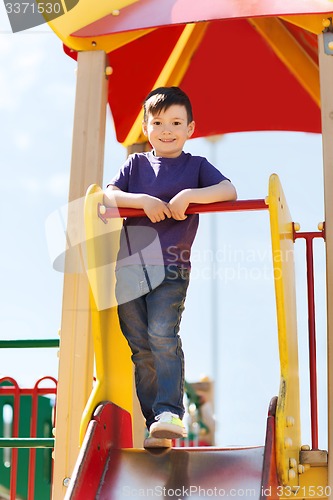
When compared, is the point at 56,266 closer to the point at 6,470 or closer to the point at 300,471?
the point at 300,471

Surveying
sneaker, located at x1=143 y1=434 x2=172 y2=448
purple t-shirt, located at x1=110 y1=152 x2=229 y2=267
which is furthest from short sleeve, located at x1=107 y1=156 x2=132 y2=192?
sneaker, located at x1=143 y1=434 x2=172 y2=448

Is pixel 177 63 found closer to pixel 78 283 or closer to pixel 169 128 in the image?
pixel 169 128

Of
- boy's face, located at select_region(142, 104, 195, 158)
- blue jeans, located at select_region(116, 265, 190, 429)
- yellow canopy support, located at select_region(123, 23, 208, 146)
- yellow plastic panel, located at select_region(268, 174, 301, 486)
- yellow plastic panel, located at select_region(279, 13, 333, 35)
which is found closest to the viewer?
yellow plastic panel, located at select_region(268, 174, 301, 486)

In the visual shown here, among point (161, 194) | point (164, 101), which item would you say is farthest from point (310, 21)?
point (161, 194)

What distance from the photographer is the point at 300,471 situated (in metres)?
3.44

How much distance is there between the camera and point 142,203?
11.6 feet

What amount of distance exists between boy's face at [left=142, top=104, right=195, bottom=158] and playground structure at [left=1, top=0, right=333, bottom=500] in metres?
0.35

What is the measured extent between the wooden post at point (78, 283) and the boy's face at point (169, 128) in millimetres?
444

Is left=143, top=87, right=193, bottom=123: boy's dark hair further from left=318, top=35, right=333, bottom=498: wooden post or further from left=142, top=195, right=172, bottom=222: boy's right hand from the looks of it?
left=318, top=35, right=333, bottom=498: wooden post

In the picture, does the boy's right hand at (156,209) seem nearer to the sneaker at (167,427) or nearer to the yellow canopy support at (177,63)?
the sneaker at (167,427)

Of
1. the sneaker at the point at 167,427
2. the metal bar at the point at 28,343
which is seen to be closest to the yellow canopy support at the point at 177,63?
the metal bar at the point at 28,343

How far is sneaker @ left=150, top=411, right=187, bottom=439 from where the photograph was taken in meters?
3.29

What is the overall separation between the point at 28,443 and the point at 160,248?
139 centimetres

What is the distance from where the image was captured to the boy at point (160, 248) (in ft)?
11.4
